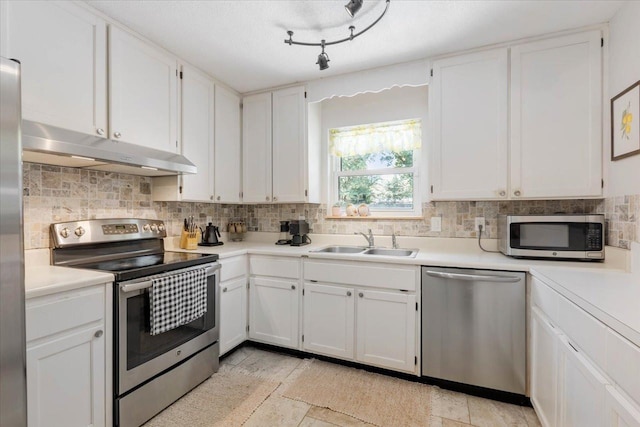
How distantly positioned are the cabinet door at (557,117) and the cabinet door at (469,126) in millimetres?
85

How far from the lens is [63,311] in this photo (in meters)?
1.35

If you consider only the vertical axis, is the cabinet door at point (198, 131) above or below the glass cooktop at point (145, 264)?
above

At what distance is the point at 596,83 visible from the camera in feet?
6.28

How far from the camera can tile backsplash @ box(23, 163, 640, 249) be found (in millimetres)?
1748

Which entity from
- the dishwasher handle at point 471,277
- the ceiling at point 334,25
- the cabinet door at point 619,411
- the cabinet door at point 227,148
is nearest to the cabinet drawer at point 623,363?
the cabinet door at point 619,411

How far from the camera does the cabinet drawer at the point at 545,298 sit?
1422 mm

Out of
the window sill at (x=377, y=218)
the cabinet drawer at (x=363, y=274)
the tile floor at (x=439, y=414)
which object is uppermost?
the window sill at (x=377, y=218)

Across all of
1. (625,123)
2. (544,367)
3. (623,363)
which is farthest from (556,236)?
(623,363)

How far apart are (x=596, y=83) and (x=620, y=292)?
1459mm

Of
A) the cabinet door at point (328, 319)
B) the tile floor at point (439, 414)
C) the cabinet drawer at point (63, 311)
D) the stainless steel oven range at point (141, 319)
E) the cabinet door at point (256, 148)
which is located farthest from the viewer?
the cabinet door at point (256, 148)

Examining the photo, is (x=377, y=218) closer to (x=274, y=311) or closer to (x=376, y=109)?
(x=376, y=109)

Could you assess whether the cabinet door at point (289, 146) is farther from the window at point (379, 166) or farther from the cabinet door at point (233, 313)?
the cabinet door at point (233, 313)

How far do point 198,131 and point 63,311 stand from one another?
167cm

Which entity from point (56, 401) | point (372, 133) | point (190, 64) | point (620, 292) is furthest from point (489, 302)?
point (190, 64)
